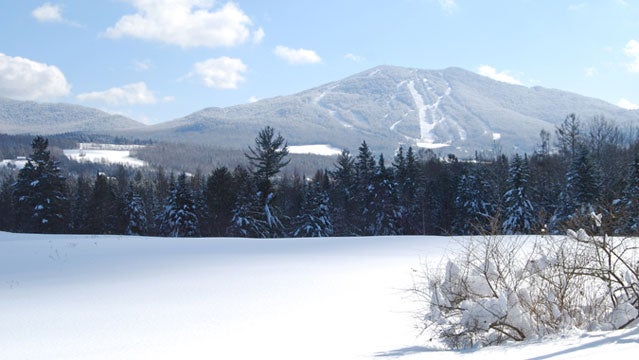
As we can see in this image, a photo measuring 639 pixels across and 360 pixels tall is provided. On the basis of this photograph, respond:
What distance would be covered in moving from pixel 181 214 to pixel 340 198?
19524 millimetres

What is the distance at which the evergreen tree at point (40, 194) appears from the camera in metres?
36.4

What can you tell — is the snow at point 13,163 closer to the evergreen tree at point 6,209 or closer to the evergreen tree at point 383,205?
the evergreen tree at point 6,209

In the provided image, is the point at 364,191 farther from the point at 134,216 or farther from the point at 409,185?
the point at 134,216

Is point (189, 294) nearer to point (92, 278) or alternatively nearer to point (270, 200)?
point (92, 278)

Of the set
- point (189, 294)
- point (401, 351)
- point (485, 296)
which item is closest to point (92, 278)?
point (189, 294)

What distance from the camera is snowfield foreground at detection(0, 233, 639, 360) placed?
6.16 meters

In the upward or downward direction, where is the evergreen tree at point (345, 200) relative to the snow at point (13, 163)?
downward

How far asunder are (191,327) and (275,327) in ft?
4.12

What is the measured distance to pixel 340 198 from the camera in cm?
5331

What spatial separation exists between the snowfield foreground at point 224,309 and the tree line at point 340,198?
19454 mm

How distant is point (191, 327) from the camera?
7332 millimetres

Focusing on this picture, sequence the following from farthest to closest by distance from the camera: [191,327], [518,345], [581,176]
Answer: [581,176] < [191,327] < [518,345]

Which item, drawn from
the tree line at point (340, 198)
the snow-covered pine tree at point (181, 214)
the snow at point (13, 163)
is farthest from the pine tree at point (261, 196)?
the snow at point (13, 163)

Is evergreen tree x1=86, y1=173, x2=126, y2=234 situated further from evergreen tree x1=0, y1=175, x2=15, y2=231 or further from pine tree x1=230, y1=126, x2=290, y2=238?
pine tree x1=230, y1=126, x2=290, y2=238
